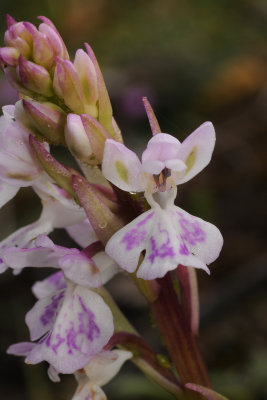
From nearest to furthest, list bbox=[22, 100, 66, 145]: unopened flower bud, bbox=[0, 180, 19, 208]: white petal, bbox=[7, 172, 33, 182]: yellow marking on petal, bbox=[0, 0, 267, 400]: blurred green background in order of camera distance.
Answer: bbox=[22, 100, 66, 145]: unopened flower bud
bbox=[7, 172, 33, 182]: yellow marking on petal
bbox=[0, 180, 19, 208]: white petal
bbox=[0, 0, 267, 400]: blurred green background

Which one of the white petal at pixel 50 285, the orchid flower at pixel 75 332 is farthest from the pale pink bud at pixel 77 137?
the white petal at pixel 50 285

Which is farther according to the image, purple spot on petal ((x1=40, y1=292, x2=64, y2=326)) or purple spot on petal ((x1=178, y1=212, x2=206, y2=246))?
purple spot on petal ((x1=40, y1=292, x2=64, y2=326))

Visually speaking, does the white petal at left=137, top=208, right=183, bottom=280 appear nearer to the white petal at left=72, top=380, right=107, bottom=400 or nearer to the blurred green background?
the white petal at left=72, top=380, right=107, bottom=400

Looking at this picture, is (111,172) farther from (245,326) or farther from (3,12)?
(3,12)

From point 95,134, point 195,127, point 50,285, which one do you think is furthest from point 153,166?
point 195,127

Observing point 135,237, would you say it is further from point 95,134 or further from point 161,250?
point 95,134

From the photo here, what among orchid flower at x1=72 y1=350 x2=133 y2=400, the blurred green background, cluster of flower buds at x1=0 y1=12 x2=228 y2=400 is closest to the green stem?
cluster of flower buds at x1=0 y1=12 x2=228 y2=400

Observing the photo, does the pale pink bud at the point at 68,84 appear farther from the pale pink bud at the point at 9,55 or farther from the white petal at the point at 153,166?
the white petal at the point at 153,166
